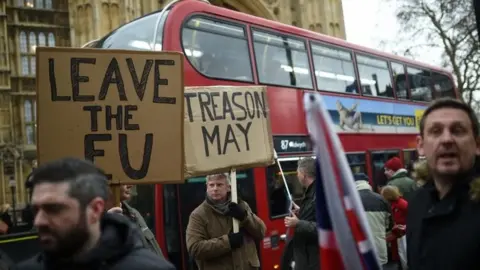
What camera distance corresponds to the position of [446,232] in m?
1.83

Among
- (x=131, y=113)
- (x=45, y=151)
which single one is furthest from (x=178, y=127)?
(x=45, y=151)

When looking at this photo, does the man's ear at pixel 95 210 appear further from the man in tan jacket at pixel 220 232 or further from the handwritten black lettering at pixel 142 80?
the man in tan jacket at pixel 220 232

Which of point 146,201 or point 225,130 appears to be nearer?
point 225,130

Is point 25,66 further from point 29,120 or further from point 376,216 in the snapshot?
point 376,216

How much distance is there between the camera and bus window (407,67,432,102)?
38.1 feet

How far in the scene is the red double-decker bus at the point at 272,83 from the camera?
19.7 feet

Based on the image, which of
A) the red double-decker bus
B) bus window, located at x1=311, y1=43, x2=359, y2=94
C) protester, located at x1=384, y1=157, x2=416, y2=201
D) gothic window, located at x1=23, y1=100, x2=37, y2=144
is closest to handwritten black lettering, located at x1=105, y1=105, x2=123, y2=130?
the red double-decker bus

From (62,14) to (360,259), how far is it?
2706 cm

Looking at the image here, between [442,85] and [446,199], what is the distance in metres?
12.3

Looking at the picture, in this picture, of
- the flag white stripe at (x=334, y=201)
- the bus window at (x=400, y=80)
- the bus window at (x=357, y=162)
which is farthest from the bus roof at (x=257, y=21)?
the flag white stripe at (x=334, y=201)

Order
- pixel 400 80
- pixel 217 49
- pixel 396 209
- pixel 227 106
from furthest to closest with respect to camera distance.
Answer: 1. pixel 400 80
2. pixel 217 49
3. pixel 396 209
4. pixel 227 106

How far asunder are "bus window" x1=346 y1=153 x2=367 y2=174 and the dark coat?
4.79m

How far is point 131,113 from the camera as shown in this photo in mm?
3613

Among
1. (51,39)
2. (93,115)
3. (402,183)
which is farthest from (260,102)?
(51,39)
